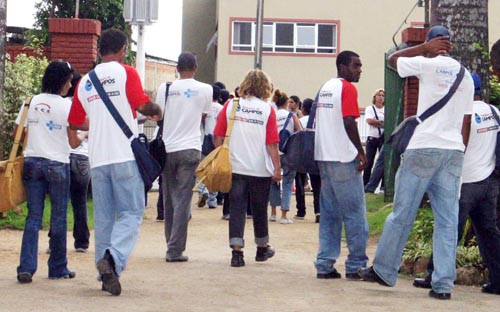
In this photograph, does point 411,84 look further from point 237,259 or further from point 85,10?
point 85,10

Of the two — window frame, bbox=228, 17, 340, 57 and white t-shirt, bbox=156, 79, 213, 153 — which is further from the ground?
window frame, bbox=228, 17, 340, 57

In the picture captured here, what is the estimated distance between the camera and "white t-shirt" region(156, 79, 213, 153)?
39.6 feet

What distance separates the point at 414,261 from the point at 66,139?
3.40 meters

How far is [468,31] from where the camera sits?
1205 centimetres

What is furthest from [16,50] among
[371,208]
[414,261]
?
[414,261]

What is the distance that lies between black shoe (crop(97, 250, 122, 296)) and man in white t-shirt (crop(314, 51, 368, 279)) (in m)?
2.24

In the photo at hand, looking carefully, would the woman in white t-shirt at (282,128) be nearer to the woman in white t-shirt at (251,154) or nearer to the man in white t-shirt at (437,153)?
the woman in white t-shirt at (251,154)

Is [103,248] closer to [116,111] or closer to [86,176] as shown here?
[116,111]

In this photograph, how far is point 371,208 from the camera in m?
18.7

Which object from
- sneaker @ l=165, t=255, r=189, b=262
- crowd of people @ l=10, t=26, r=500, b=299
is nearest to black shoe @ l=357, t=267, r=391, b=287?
crowd of people @ l=10, t=26, r=500, b=299

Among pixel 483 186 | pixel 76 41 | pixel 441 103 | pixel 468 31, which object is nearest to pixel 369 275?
pixel 483 186

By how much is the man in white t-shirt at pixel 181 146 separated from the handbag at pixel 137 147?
8.07 feet

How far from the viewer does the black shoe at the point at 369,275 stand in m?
9.95

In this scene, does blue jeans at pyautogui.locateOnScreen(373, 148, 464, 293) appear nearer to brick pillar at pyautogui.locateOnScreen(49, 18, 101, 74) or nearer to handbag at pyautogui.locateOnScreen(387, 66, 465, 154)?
handbag at pyautogui.locateOnScreen(387, 66, 465, 154)
